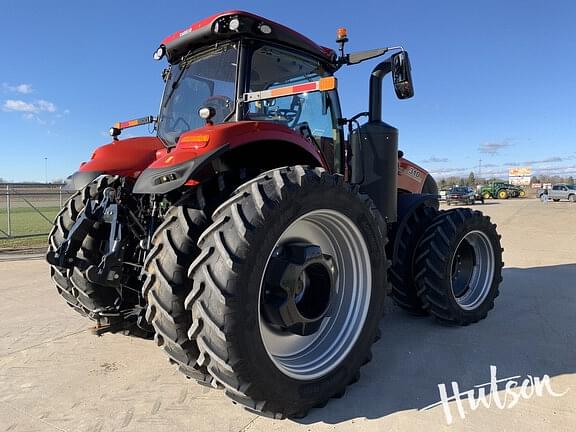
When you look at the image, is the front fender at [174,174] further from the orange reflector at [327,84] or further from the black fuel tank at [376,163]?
the black fuel tank at [376,163]

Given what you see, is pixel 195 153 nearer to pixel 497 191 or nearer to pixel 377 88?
pixel 377 88

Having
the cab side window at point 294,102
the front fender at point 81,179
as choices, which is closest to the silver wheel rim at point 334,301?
the cab side window at point 294,102

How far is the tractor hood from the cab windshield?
0.24m

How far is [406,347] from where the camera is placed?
3828 mm

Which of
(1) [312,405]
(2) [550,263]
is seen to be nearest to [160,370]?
(1) [312,405]

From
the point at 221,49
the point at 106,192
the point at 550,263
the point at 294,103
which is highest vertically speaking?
the point at 221,49

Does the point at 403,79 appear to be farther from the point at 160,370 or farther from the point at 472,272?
the point at 160,370

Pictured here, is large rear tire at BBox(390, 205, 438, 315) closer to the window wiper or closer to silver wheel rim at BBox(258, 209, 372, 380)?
silver wheel rim at BBox(258, 209, 372, 380)

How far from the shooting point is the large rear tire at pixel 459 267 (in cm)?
424

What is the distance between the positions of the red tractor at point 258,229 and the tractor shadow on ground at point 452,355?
0.16 m

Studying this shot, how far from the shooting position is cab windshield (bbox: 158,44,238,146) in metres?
3.40

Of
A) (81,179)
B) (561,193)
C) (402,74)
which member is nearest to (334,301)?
(402,74)

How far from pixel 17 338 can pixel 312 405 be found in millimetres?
3039

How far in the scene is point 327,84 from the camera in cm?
279
